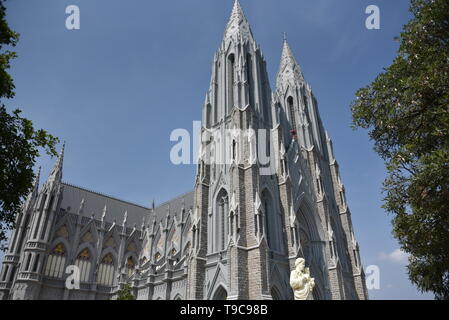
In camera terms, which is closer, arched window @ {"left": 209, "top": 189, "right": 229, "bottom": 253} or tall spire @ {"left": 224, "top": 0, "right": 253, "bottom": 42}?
arched window @ {"left": 209, "top": 189, "right": 229, "bottom": 253}

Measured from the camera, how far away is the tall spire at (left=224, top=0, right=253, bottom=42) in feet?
113

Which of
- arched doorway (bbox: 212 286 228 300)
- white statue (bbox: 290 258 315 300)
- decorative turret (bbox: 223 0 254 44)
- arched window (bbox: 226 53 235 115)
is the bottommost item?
white statue (bbox: 290 258 315 300)

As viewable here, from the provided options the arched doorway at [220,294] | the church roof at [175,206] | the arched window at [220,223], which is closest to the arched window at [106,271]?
the church roof at [175,206]

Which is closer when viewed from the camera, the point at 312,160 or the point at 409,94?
the point at 409,94

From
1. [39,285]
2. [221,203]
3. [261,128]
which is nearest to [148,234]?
[39,285]

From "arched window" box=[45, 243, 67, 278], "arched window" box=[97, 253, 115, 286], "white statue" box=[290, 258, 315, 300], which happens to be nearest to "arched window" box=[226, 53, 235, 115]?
"white statue" box=[290, 258, 315, 300]

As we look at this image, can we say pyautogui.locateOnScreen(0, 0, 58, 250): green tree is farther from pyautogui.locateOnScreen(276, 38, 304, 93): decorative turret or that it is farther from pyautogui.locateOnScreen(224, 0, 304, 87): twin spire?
pyautogui.locateOnScreen(276, 38, 304, 93): decorative turret

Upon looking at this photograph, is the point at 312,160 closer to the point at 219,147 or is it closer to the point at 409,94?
the point at 219,147

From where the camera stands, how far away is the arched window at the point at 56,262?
34.3 m

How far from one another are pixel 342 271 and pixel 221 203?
1440 centimetres

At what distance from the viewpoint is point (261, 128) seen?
29.7 meters

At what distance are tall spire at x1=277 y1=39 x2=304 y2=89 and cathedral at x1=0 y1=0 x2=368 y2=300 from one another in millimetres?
305

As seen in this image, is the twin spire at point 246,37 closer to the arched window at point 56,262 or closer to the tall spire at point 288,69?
the tall spire at point 288,69
